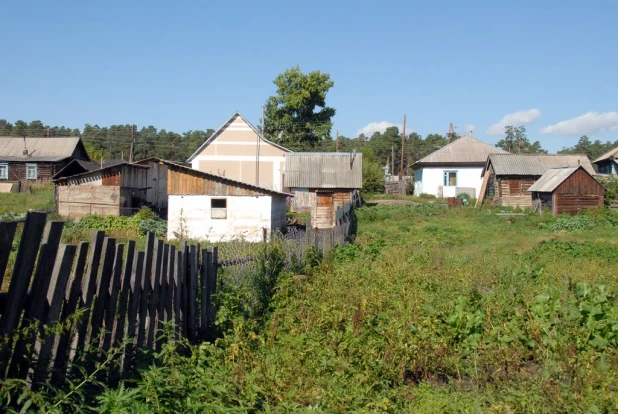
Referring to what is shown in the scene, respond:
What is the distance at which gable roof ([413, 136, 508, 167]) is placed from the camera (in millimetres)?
51906

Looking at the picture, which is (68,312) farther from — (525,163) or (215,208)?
(525,163)

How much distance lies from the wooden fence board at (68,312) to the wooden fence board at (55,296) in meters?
0.08

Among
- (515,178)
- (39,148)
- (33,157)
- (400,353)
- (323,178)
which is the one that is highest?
(39,148)

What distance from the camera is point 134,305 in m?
4.74

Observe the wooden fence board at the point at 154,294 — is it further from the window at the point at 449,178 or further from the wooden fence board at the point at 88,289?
the window at the point at 449,178

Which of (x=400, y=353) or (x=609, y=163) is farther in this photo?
(x=609, y=163)

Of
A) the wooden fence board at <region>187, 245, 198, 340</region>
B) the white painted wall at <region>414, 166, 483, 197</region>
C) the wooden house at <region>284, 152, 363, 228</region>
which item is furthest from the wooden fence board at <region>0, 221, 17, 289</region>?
the white painted wall at <region>414, 166, 483, 197</region>

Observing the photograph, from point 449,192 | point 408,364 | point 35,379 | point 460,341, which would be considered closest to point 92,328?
point 35,379

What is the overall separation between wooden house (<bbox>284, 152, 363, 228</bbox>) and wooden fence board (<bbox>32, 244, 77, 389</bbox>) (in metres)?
32.3

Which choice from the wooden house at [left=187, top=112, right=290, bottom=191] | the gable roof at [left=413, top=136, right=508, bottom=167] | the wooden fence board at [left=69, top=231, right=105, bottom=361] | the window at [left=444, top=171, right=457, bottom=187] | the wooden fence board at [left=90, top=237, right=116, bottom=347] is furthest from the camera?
the window at [left=444, top=171, right=457, bottom=187]

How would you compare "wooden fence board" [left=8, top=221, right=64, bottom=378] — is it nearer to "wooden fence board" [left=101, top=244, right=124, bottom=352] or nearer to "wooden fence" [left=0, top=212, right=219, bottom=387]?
"wooden fence" [left=0, top=212, right=219, bottom=387]

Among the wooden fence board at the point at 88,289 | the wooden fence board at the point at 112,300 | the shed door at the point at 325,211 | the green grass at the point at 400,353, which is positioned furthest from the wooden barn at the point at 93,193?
the wooden fence board at the point at 88,289

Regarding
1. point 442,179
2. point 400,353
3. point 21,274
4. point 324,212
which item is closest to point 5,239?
point 21,274

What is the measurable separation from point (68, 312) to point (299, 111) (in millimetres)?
59978
